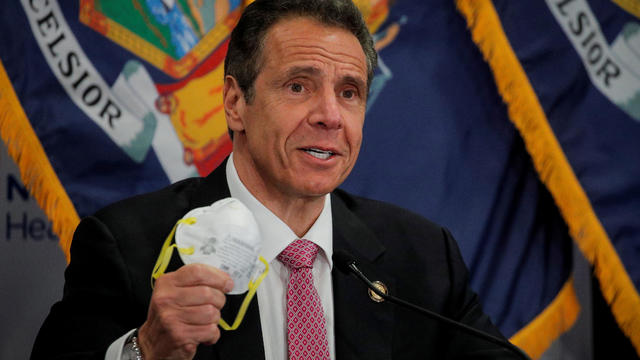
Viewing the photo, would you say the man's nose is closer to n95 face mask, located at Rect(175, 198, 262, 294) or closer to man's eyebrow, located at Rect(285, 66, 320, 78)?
man's eyebrow, located at Rect(285, 66, 320, 78)

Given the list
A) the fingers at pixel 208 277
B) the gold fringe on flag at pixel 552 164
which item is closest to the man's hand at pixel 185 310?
the fingers at pixel 208 277

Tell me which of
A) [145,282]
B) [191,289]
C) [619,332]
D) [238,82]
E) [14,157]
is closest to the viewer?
[191,289]

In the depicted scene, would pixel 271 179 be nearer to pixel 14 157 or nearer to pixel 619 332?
pixel 14 157

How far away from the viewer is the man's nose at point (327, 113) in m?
1.50

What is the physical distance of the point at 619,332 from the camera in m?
2.67

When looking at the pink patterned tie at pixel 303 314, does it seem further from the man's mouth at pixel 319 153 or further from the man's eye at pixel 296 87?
the man's eye at pixel 296 87

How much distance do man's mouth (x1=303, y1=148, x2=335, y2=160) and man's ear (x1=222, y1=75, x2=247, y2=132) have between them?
0.61 ft

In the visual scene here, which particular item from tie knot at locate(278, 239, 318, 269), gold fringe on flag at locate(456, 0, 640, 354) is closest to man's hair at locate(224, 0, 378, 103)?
tie knot at locate(278, 239, 318, 269)

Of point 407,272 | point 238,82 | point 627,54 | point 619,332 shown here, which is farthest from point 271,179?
point 619,332

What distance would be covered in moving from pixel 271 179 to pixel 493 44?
1.12 meters

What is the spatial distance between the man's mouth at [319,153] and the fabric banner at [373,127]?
64cm

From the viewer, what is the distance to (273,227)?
1.54 m

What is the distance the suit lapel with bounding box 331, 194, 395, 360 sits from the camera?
5.06 ft

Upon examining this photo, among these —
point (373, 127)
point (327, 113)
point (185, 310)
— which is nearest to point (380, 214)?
point (327, 113)
